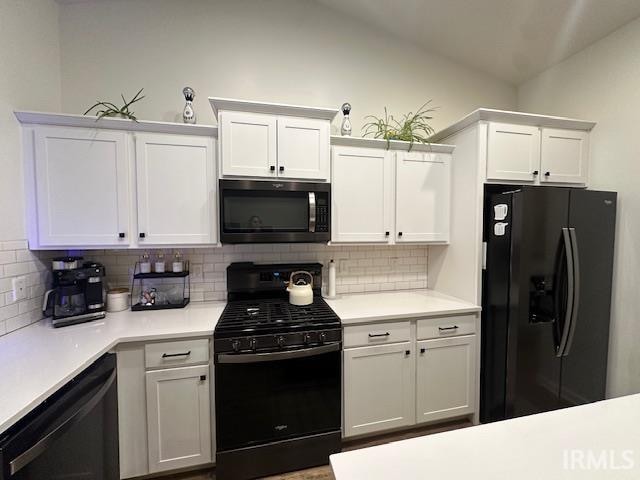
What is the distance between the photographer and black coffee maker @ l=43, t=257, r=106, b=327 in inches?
67.4

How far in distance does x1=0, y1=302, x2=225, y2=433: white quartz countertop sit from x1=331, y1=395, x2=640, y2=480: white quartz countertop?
45.2 inches

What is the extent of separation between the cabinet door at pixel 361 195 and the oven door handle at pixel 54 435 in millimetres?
1599

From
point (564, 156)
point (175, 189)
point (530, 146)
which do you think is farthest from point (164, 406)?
point (564, 156)

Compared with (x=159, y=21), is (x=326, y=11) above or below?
above

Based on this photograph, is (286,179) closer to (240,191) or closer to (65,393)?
(240,191)

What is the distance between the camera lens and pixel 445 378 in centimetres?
206

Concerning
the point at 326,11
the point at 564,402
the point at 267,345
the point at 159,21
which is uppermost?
the point at 326,11

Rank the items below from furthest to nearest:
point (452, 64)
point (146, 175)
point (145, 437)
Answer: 1. point (452, 64)
2. point (146, 175)
3. point (145, 437)

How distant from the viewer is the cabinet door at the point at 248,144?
1861 millimetres

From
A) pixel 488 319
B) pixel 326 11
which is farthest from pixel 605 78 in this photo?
pixel 326 11

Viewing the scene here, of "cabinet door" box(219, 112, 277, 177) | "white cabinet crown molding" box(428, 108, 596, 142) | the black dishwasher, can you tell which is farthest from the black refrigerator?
the black dishwasher

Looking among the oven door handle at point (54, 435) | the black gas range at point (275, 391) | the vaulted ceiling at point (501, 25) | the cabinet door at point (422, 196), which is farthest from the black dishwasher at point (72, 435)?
the vaulted ceiling at point (501, 25)

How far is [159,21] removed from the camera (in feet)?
6.93

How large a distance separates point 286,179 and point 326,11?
162 cm
